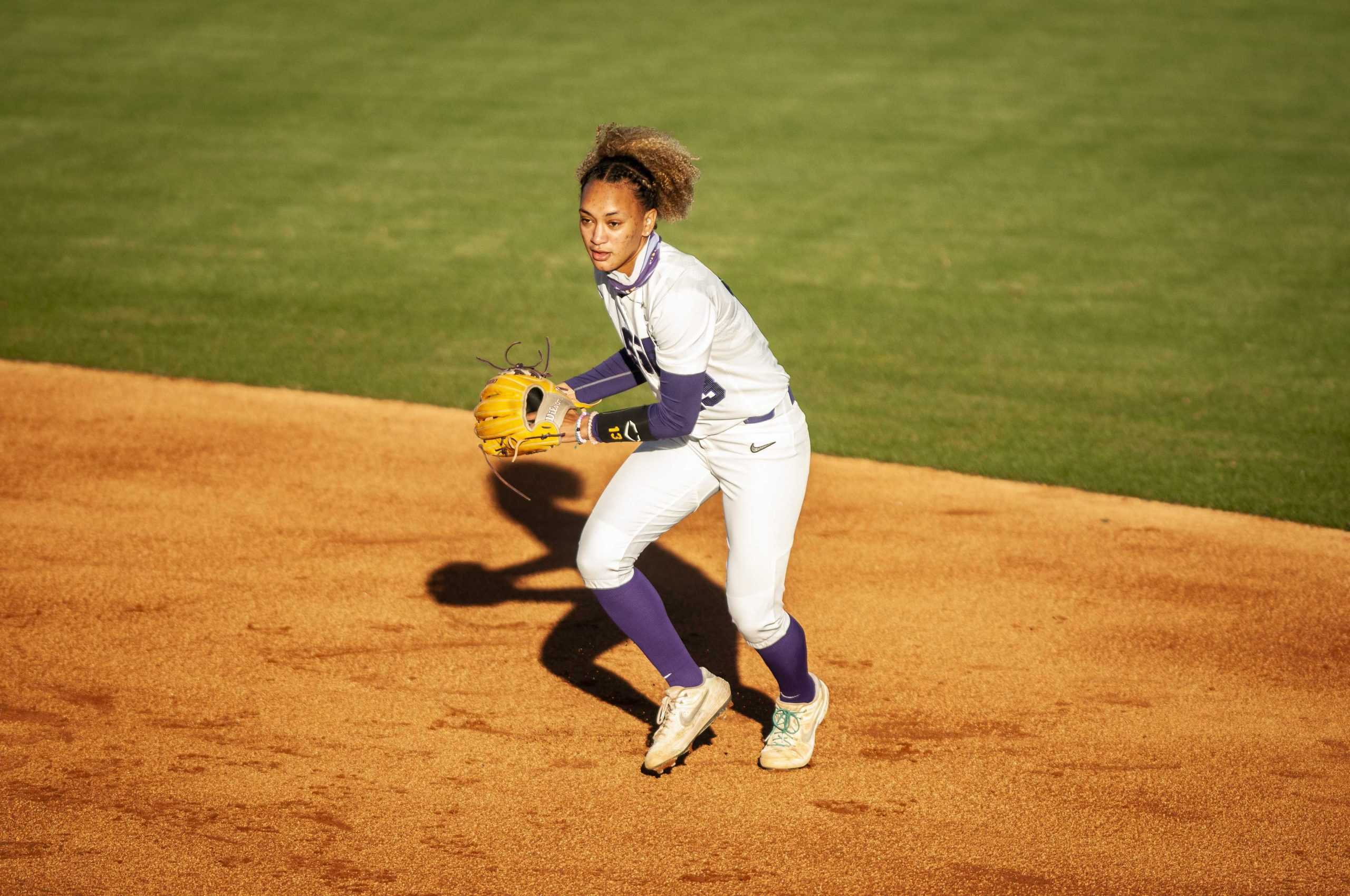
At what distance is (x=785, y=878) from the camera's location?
3.84 meters

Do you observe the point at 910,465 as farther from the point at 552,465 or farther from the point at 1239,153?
the point at 1239,153

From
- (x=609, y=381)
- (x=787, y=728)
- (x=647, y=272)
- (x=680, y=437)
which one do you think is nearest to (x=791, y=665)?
(x=787, y=728)

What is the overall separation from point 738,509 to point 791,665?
1.97 feet

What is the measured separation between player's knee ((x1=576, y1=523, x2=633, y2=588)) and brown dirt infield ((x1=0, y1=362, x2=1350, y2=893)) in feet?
2.33

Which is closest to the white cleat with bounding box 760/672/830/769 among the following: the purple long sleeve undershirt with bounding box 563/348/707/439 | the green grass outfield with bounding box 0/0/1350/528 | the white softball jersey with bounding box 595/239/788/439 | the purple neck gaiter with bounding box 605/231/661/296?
the white softball jersey with bounding box 595/239/788/439

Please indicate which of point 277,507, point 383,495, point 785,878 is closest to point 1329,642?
point 785,878

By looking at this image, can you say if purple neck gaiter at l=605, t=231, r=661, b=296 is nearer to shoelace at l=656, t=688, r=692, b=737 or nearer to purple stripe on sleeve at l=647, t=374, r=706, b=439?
purple stripe on sleeve at l=647, t=374, r=706, b=439

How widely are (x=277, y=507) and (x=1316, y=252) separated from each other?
905 centimetres

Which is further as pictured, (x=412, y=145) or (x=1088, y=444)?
(x=412, y=145)

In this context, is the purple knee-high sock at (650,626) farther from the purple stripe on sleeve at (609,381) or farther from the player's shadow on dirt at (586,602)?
the purple stripe on sleeve at (609,381)

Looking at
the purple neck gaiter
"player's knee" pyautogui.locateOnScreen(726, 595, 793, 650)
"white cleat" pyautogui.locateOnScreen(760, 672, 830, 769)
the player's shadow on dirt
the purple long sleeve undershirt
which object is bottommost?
the player's shadow on dirt

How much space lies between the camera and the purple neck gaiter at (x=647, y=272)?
4.04 m

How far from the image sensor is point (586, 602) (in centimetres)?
578

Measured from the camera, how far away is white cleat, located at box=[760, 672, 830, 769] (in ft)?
14.5
